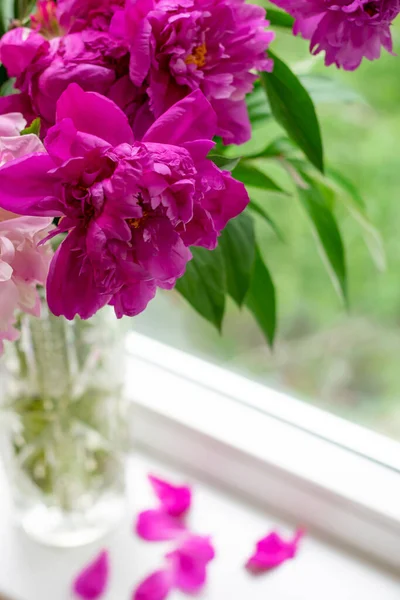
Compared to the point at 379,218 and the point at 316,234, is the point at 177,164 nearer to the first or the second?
the point at 316,234

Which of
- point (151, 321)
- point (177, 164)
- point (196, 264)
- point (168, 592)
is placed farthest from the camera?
point (151, 321)

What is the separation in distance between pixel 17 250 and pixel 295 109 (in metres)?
0.20

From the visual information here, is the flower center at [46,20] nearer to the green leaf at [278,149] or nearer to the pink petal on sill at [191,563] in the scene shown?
the green leaf at [278,149]

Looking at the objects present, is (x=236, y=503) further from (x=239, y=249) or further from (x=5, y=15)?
(x=5, y=15)

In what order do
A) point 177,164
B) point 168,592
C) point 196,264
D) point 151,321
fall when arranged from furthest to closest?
point 151,321 → point 168,592 → point 196,264 → point 177,164

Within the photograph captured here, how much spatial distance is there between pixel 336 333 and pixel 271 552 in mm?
405

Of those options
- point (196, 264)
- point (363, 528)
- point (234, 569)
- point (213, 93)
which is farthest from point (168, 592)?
point (213, 93)

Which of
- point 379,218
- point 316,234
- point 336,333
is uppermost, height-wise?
point 316,234

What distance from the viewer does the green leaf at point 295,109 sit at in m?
0.47

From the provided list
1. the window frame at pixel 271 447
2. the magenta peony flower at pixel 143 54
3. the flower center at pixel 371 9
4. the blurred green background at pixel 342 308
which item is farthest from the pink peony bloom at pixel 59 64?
the blurred green background at pixel 342 308

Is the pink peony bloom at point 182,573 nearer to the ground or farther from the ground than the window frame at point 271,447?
nearer to the ground

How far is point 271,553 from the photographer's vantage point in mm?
701

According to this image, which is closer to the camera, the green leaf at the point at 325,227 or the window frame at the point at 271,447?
the green leaf at the point at 325,227

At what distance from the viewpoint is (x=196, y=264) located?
0.50 meters
